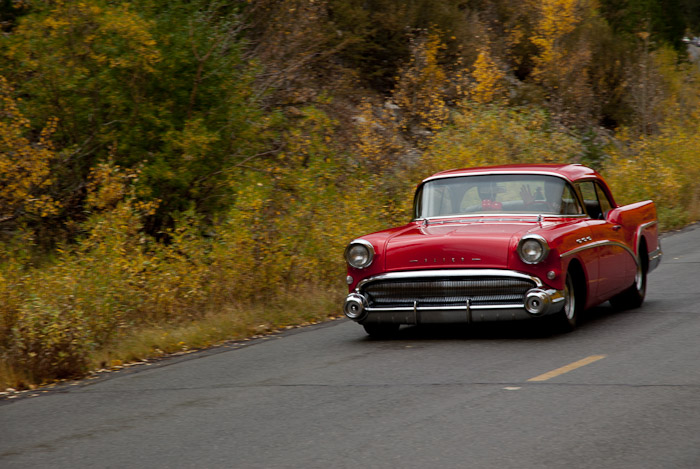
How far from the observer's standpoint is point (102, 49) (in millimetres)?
14438

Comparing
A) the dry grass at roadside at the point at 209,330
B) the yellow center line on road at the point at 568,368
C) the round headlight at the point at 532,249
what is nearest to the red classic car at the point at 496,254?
the round headlight at the point at 532,249

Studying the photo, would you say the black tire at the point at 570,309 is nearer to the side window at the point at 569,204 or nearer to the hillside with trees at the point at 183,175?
the side window at the point at 569,204

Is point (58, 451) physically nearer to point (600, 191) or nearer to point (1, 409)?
point (1, 409)

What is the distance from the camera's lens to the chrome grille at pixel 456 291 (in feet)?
27.3

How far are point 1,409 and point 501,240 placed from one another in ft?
14.4

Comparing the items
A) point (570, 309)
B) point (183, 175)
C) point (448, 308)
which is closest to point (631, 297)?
point (570, 309)

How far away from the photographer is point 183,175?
14.6 metres

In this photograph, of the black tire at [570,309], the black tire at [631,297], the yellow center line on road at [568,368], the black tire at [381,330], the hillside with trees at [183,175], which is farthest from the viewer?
the black tire at [631,297]

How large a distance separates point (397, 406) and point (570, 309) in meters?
3.28

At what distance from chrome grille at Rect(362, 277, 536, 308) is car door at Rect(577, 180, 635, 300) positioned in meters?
1.36

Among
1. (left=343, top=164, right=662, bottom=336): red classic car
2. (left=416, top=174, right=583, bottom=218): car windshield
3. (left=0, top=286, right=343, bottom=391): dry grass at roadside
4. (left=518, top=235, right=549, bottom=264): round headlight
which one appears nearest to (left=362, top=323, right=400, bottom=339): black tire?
(left=343, top=164, right=662, bottom=336): red classic car

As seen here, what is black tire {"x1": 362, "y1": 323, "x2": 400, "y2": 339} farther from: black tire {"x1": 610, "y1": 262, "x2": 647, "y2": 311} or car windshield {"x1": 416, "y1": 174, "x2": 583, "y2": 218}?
black tire {"x1": 610, "y1": 262, "x2": 647, "y2": 311}

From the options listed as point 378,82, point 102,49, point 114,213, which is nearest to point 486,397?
point 114,213

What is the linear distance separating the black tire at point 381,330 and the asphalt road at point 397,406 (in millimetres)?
133
